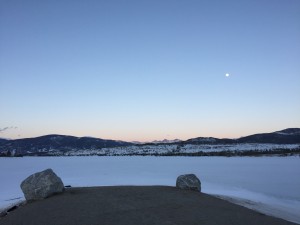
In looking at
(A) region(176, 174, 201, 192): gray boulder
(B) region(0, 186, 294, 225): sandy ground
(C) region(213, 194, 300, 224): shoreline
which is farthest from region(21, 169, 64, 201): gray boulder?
(C) region(213, 194, 300, 224): shoreline

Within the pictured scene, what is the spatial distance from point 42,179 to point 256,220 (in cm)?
946

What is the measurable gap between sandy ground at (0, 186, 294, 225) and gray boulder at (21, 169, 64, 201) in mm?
465

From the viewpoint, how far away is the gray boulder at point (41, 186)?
14.9m

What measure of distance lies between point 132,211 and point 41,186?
5426 millimetres

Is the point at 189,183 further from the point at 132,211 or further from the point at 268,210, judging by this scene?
the point at 132,211

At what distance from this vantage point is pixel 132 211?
11727 mm

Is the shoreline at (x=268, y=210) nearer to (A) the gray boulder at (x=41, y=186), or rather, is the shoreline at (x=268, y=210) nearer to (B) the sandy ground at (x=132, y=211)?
(B) the sandy ground at (x=132, y=211)

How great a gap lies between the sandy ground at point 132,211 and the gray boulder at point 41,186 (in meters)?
0.47

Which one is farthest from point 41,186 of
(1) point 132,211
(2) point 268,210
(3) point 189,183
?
(2) point 268,210

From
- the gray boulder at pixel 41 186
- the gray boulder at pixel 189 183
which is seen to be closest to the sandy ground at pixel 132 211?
the gray boulder at pixel 41 186

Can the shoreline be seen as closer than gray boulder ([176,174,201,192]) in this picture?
Yes

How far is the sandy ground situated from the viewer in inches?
417

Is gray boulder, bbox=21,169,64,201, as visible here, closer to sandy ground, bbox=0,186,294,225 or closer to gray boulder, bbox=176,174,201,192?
sandy ground, bbox=0,186,294,225

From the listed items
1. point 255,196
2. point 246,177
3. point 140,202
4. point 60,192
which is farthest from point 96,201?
point 246,177
